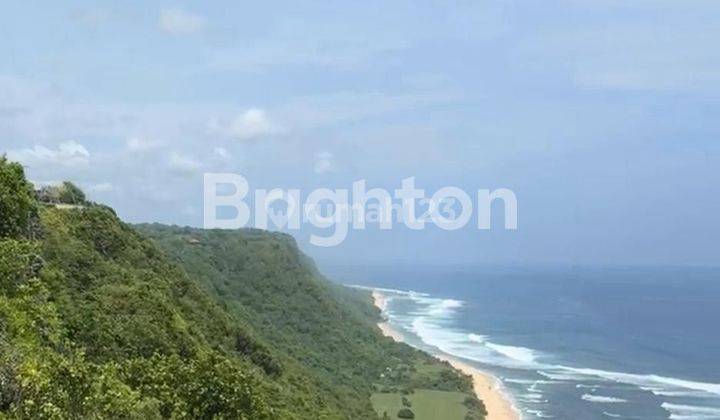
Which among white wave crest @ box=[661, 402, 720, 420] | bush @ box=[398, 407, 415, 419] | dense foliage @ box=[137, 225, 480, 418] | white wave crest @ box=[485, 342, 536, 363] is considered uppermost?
dense foliage @ box=[137, 225, 480, 418]

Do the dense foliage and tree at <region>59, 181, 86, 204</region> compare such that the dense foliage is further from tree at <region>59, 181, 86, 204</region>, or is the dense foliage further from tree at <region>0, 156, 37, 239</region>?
tree at <region>0, 156, 37, 239</region>

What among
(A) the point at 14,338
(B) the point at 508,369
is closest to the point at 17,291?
(A) the point at 14,338

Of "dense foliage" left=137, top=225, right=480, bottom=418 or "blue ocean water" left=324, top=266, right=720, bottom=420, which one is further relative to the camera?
"blue ocean water" left=324, top=266, right=720, bottom=420

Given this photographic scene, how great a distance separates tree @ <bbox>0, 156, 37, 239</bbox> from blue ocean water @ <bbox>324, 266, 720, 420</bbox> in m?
39.9

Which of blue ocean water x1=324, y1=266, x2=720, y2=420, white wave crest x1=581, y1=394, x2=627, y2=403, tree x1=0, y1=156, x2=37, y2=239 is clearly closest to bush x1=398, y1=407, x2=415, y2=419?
blue ocean water x1=324, y1=266, x2=720, y2=420

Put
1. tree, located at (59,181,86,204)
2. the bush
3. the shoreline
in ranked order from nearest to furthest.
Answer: tree, located at (59,181,86,204), the bush, the shoreline

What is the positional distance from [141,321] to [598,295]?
145 metres

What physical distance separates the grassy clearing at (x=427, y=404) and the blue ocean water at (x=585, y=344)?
4.89 metres

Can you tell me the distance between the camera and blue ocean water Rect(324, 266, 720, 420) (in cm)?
5850

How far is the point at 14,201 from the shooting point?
22016 mm

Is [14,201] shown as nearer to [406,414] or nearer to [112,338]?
[112,338]

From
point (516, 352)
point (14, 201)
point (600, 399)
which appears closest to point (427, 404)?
point (600, 399)

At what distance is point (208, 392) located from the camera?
1683cm

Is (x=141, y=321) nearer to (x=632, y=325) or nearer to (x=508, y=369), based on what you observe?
(x=508, y=369)
